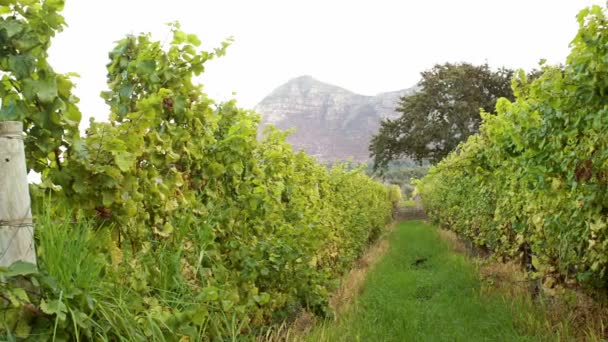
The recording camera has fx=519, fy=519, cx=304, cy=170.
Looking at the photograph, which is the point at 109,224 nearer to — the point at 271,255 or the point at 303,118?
the point at 271,255

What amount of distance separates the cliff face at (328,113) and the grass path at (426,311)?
99.9 metres

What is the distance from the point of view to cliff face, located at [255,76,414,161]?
11819cm

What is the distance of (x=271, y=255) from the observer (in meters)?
4.06

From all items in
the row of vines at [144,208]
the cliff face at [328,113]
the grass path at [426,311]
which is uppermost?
the cliff face at [328,113]

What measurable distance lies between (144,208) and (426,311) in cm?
465

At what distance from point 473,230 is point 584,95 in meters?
7.42

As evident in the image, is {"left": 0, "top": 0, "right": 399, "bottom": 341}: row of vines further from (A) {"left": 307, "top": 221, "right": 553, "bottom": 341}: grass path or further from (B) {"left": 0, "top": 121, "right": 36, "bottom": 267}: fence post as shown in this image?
(A) {"left": 307, "top": 221, "right": 553, "bottom": 341}: grass path

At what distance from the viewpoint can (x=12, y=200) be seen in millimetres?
1743

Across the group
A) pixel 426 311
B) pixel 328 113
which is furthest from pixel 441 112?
pixel 328 113

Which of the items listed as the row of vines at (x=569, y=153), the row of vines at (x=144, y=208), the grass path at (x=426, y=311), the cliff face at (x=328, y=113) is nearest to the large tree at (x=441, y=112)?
the grass path at (x=426, y=311)

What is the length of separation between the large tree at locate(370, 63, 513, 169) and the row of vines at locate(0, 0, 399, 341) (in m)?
27.6

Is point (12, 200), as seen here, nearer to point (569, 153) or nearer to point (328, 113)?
point (569, 153)

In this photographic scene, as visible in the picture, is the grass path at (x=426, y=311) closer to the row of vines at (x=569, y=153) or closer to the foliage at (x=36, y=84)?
the row of vines at (x=569, y=153)

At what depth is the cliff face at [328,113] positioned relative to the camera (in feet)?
388
